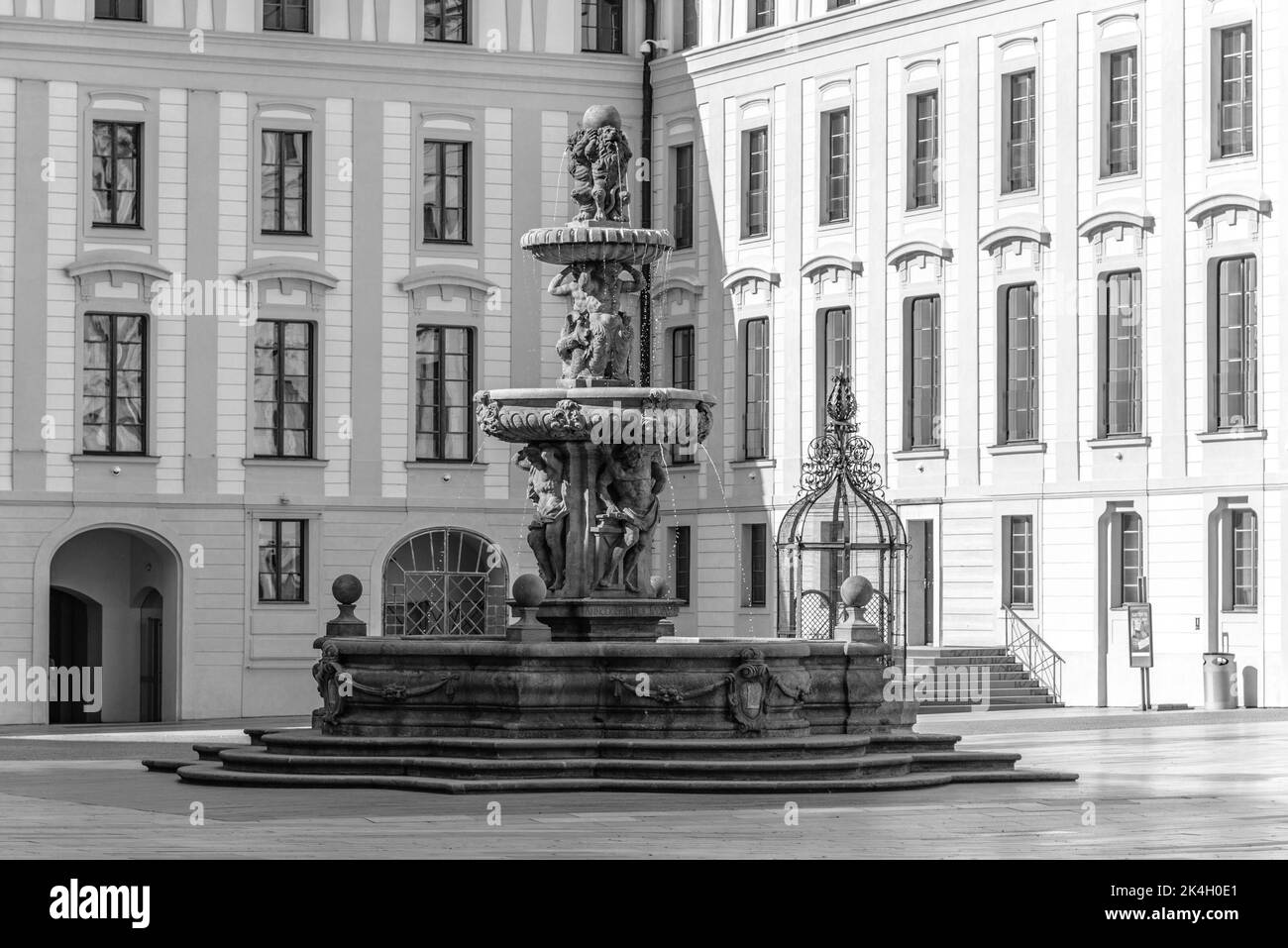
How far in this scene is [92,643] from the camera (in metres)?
49.0

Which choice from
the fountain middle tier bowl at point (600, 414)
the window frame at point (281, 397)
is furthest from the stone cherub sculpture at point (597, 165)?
the window frame at point (281, 397)

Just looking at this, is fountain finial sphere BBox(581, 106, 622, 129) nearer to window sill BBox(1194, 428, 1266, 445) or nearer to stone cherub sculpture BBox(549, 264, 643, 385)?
stone cherub sculpture BBox(549, 264, 643, 385)

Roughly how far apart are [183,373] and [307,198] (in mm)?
3794

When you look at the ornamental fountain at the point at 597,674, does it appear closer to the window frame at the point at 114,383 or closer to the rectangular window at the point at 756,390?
the window frame at the point at 114,383

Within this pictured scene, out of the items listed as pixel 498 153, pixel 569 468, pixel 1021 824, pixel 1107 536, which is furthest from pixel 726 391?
pixel 1021 824

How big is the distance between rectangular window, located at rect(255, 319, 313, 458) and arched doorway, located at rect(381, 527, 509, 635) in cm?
267

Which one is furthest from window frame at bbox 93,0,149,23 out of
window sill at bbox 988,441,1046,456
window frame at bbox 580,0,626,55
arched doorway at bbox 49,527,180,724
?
window sill at bbox 988,441,1046,456

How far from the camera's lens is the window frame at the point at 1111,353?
4334 cm

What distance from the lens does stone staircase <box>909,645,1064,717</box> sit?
4347cm

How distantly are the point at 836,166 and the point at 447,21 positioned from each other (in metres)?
7.48

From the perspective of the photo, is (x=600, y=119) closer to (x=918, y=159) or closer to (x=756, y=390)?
(x=918, y=159)

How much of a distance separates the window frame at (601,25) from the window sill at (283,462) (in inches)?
360

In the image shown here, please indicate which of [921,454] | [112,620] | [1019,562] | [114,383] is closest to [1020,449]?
[1019,562]

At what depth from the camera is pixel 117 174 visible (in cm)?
4759
